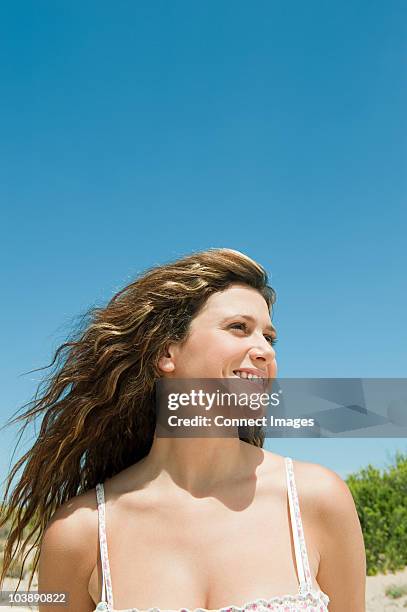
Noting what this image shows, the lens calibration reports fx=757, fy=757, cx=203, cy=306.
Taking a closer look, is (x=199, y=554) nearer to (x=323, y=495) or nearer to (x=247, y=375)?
(x=323, y=495)

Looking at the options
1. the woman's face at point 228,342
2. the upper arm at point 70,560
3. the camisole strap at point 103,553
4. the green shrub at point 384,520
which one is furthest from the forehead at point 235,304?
the green shrub at point 384,520

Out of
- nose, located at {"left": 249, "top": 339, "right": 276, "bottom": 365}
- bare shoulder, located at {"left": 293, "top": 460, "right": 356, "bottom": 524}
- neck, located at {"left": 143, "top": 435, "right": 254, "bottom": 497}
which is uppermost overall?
nose, located at {"left": 249, "top": 339, "right": 276, "bottom": 365}

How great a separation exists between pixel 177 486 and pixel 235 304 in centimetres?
79

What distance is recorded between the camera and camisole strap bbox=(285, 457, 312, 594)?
9.32 ft

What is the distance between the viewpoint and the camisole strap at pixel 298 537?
284 centimetres

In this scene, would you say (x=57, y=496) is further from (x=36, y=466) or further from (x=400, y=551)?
(x=400, y=551)

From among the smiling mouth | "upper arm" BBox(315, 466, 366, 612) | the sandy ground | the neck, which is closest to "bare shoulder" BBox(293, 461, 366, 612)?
"upper arm" BBox(315, 466, 366, 612)

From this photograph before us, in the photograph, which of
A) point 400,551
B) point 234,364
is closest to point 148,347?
point 234,364

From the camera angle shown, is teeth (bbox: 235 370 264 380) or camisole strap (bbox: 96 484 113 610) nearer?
camisole strap (bbox: 96 484 113 610)

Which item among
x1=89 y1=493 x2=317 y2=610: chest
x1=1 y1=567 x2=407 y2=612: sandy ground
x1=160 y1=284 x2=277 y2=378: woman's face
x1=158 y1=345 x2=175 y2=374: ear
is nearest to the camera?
x1=89 y1=493 x2=317 y2=610: chest

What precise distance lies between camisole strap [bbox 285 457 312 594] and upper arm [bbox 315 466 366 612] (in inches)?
3.6

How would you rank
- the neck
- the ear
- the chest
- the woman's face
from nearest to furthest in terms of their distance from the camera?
the chest, the woman's face, the neck, the ear

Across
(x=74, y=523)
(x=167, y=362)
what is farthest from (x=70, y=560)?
(x=167, y=362)

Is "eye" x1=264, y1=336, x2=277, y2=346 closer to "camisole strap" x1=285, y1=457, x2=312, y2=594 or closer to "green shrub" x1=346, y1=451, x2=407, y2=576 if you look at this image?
"camisole strap" x1=285, y1=457, x2=312, y2=594
